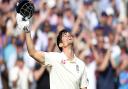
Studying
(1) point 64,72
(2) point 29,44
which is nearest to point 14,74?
(1) point 64,72

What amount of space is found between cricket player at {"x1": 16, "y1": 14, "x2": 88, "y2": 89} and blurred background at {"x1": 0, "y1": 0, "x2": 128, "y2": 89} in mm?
4927

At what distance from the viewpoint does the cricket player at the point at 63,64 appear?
29.7 ft

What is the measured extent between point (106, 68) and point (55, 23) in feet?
6.08

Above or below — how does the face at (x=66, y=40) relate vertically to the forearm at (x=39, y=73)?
above

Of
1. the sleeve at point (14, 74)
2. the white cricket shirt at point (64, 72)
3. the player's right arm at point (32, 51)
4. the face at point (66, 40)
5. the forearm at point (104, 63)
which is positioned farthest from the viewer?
the sleeve at point (14, 74)

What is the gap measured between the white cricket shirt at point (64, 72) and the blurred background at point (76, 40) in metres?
4.98

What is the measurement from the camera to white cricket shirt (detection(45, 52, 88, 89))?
359 inches

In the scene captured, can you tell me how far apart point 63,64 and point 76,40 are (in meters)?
6.26

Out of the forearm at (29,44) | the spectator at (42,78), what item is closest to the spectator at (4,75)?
the spectator at (42,78)

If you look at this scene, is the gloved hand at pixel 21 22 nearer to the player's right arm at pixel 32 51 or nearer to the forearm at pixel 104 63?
the player's right arm at pixel 32 51

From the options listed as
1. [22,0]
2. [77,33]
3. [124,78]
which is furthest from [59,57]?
[77,33]

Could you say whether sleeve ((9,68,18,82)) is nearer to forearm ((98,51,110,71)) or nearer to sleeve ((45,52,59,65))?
forearm ((98,51,110,71))

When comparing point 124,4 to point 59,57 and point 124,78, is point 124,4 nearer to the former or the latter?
point 124,78

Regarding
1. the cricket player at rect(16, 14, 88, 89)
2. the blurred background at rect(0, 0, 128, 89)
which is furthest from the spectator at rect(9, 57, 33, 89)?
the cricket player at rect(16, 14, 88, 89)
